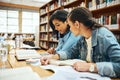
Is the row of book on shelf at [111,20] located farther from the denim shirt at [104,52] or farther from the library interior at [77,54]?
the denim shirt at [104,52]

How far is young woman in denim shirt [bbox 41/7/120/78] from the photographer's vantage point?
91cm

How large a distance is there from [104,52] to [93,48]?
0.11 m

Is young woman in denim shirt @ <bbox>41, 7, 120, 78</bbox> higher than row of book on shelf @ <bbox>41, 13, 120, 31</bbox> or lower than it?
lower

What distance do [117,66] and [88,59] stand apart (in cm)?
43

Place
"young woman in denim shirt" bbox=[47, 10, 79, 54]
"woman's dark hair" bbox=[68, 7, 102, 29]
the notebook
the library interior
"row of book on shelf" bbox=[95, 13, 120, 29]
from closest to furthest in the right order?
the library interior
"woman's dark hair" bbox=[68, 7, 102, 29]
the notebook
"young woman in denim shirt" bbox=[47, 10, 79, 54]
"row of book on shelf" bbox=[95, 13, 120, 29]

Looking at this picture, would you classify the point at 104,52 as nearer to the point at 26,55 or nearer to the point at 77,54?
the point at 77,54

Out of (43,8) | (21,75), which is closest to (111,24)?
(21,75)

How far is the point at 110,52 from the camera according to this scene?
3.24 ft

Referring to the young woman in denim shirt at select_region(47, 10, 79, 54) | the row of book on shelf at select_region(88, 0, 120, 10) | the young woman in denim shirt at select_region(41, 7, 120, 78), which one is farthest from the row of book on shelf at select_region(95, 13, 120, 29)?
the young woman in denim shirt at select_region(41, 7, 120, 78)

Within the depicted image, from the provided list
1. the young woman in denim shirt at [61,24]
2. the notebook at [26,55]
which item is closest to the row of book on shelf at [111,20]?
the young woman in denim shirt at [61,24]

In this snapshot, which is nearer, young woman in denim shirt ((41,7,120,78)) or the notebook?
young woman in denim shirt ((41,7,120,78))

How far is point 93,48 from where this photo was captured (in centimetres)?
117

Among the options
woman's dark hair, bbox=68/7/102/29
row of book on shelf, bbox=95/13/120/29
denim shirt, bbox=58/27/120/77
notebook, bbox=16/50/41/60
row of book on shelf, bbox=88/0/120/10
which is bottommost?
notebook, bbox=16/50/41/60

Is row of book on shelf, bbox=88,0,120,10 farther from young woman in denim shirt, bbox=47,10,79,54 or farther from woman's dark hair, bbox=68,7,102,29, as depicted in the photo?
woman's dark hair, bbox=68,7,102,29
